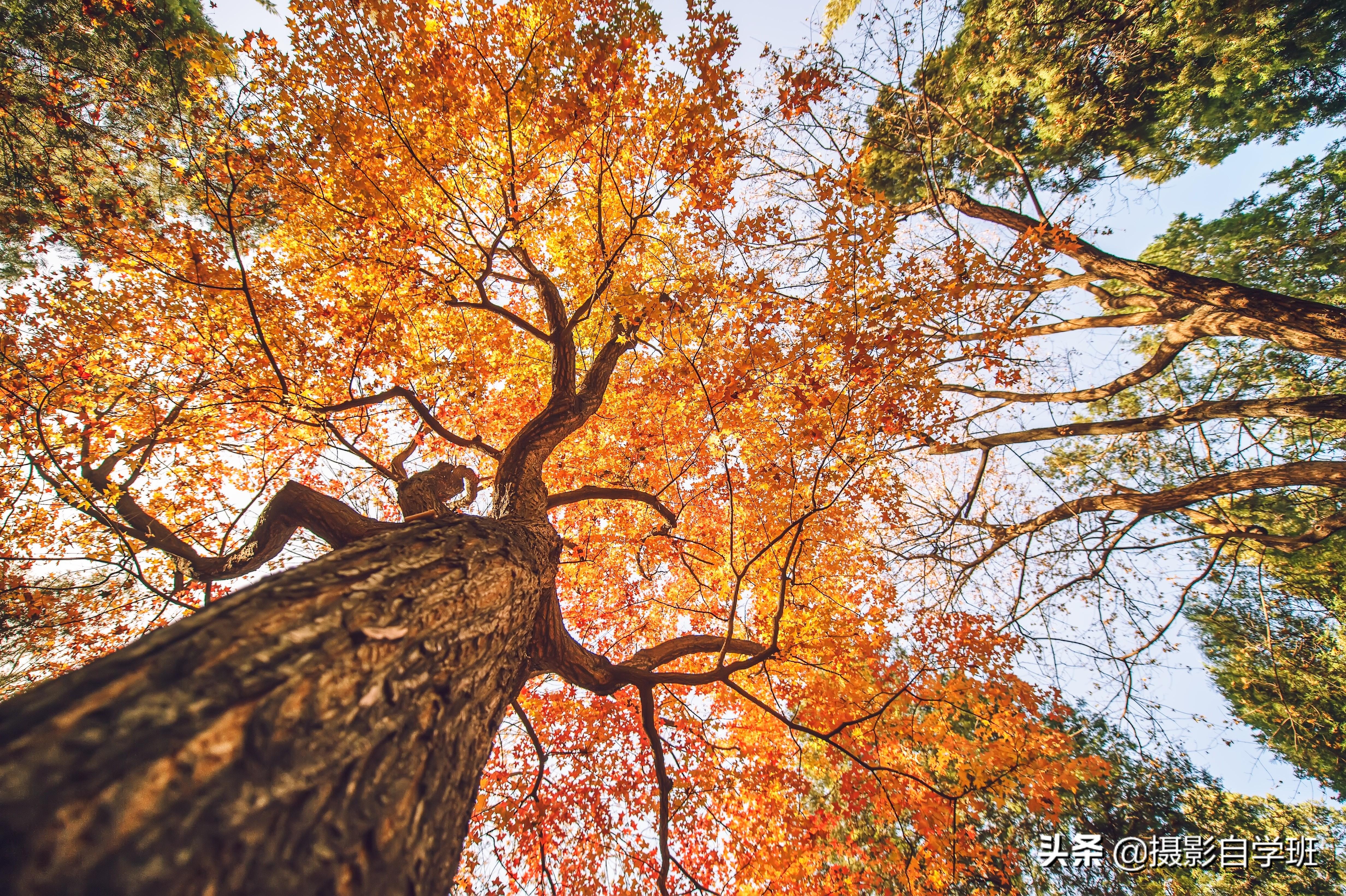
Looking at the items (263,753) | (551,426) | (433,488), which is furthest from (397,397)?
(263,753)

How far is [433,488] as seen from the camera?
14.4ft

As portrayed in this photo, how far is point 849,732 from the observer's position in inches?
234

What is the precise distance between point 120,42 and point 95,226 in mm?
2667

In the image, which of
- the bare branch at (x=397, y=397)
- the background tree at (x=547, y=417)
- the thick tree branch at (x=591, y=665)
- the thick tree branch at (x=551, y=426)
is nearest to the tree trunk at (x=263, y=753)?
the background tree at (x=547, y=417)

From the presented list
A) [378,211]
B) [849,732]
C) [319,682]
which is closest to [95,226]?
[378,211]

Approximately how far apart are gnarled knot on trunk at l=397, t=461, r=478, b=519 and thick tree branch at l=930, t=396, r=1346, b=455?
7.38 m

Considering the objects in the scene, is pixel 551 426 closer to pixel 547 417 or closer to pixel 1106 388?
pixel 547 417

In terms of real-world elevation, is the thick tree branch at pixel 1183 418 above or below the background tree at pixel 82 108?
below

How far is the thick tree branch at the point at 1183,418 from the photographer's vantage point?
4883 millimetres

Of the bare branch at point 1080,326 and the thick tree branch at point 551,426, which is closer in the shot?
the thick tree branch at point 551,426

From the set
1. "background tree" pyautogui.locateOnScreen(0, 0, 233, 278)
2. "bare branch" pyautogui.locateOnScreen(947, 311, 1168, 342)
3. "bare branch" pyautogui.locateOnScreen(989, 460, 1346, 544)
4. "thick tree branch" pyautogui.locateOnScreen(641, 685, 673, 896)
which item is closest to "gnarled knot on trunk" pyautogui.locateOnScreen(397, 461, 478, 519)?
"thick tree branch" pyautogui.locateOnScreen(641, 685, 673, 896)

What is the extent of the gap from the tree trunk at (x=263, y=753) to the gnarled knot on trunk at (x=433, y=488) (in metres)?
1.98

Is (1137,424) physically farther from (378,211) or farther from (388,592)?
(378,211)

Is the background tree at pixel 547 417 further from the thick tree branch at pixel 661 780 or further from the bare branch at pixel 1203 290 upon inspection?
the bare branch at pixel 1203 290
